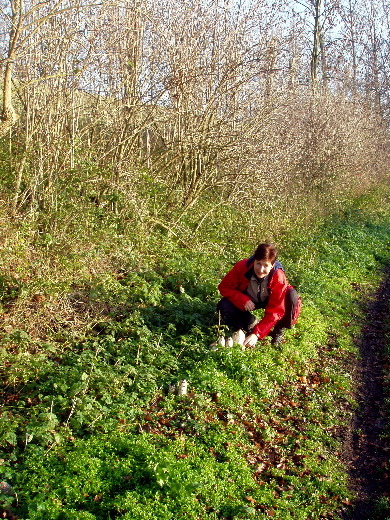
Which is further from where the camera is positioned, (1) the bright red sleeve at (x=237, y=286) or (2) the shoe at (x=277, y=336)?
(2) the shoe at (x=277, y=336)

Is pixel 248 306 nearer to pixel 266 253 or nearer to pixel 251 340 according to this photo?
pixel 251 340

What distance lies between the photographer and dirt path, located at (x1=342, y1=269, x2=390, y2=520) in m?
4.66

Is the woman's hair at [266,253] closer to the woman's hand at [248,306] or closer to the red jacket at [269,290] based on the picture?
the red jacket at [269,290]

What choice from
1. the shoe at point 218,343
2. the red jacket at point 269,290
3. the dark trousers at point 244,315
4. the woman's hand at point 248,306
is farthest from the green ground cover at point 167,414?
the woman's hand at point 248,306

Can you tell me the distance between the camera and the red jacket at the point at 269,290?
6516 millimetres

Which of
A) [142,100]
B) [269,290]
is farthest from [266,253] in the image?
[142,100]

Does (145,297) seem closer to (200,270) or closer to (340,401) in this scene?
(200,270)

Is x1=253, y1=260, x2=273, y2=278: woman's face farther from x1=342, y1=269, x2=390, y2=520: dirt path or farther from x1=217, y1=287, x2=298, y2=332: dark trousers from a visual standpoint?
x1=342, y1=269, x2=390, y2=520: dirt path

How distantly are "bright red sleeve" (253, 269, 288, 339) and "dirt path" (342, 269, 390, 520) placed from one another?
1.45 meters

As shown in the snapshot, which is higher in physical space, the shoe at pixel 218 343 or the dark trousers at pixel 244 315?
the dark trousers at pixel 244 315

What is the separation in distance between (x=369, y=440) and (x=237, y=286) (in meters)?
2.49

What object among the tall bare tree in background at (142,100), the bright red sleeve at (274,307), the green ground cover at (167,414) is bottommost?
the green ground cover at (167,414)

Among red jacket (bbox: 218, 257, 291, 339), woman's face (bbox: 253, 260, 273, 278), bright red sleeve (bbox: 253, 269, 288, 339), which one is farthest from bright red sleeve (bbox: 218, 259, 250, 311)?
bright red sleeve (bbox: 253, 269, 288, 339)

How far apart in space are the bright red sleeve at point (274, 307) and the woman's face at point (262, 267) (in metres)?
0.15
